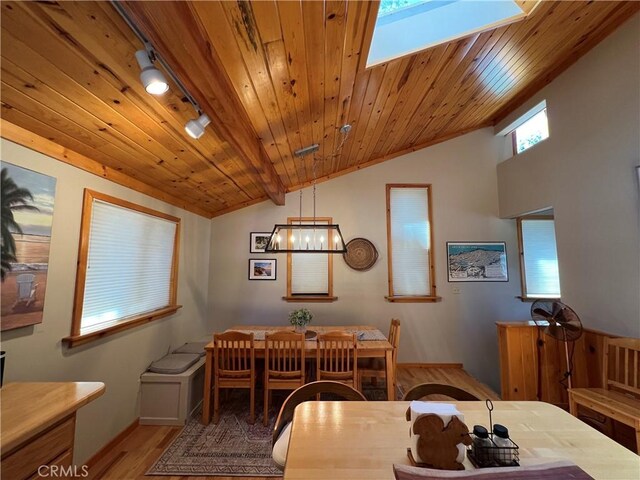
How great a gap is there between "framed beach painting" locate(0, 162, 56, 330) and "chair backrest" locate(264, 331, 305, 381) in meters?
1.75

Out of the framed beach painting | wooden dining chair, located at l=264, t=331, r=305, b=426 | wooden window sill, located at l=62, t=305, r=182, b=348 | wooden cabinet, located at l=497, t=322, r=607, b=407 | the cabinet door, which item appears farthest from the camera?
wooden cabinet, located at l=497, t=322, r=607, b=407

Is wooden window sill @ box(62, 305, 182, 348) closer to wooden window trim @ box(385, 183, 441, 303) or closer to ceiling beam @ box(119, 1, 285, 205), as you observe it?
ceiling beam @ box(119, 1, 285, 205)

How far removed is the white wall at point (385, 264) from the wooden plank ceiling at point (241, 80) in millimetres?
846

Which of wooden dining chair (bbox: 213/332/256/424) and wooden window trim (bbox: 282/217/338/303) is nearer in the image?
wooden dining chair (bbox: 213/332/256/424)

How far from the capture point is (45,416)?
112cm

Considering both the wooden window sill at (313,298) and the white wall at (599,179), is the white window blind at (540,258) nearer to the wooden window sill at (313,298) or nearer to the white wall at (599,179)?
the white wall at (599,179)

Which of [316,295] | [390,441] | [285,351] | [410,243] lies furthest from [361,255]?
[390,441]

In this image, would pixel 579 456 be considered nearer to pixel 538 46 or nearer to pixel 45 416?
pixel 45 416

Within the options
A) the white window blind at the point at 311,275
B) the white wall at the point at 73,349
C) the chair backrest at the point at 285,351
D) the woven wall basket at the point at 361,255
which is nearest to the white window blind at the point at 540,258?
the woven wall basket at the point at 361,255

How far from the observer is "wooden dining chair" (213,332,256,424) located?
105 inches

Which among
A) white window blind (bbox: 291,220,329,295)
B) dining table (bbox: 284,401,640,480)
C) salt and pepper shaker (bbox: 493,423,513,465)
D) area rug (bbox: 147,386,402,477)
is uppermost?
white window blind (bbox: 291,220,329,295)

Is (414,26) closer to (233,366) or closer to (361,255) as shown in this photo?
(361,255)

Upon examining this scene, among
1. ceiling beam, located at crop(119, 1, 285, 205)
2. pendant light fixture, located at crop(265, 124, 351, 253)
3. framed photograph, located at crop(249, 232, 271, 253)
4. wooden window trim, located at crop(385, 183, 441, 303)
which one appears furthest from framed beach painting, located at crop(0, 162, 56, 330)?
wooden window trim, located at crop(385, 183, 441, 303)

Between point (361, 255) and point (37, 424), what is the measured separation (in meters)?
3.74
